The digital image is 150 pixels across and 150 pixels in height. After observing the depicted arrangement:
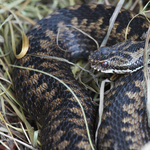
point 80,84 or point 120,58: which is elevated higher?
point 120,58

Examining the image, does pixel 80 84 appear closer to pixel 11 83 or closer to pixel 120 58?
pixel 120 58

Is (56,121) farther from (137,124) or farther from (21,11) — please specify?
(21,11)

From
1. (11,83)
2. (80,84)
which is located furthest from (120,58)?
(11,83)

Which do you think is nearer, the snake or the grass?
the snake

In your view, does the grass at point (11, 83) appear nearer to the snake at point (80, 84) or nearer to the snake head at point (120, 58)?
the snake at point (80, 84)

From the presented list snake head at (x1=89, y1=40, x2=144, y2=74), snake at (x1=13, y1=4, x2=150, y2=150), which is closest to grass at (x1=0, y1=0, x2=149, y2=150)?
snake at (x1=13, y1=4, x2=150, y2=150)

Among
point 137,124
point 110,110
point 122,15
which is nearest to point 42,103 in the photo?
point 110,110

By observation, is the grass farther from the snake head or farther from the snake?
the snake head
